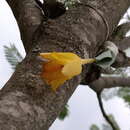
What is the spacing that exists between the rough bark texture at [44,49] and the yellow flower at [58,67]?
0.04 feet

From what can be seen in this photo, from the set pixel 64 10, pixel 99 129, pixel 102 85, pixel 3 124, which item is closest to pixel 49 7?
pixel 64 10

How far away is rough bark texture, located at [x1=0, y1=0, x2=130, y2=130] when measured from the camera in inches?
19.9

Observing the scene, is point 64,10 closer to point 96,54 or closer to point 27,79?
point 96,54

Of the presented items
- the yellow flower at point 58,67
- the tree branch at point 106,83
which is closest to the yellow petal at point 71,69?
the yellow flower at point 58,67

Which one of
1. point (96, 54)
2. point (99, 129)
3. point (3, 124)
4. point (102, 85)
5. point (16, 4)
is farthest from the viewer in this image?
point (99, 129)

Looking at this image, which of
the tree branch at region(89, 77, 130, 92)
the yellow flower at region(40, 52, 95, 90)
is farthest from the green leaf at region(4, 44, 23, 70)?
the yellow flower at region(40, 52, 95, 90)

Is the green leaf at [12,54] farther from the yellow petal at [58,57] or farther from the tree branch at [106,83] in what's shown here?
the yellow petal at [58,57]

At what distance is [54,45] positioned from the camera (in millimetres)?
600

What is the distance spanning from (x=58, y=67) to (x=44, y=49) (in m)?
0.07

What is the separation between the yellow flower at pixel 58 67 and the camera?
53 centimetres

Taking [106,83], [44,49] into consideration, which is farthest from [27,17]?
[106,83]

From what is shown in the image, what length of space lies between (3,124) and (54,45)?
18 centimetres

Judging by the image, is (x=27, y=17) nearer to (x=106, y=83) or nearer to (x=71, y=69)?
(x=71, y=69)

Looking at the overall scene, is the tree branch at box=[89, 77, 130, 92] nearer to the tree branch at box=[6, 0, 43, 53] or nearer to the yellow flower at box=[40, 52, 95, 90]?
the tree branch at box=[6, 0, 43, 53]
